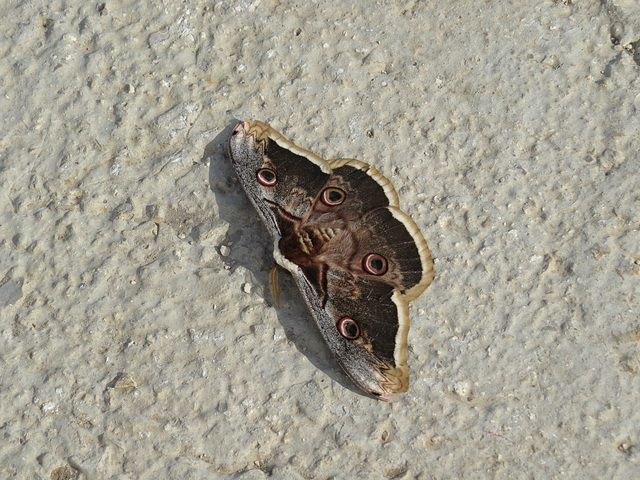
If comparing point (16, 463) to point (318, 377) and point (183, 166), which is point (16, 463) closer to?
point (318, 377)

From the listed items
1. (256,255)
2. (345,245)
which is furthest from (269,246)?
(345,245)

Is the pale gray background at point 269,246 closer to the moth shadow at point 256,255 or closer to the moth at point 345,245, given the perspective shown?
the moth shadow at point 256,255

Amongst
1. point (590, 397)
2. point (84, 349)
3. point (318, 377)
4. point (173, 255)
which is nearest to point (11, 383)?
point (84, 349)

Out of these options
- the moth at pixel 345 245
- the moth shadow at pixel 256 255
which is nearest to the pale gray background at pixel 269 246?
the moth shadow at pixel 256 255

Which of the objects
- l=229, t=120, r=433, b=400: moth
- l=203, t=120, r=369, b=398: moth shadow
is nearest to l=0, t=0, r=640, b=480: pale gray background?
l=203, t=120, r=369, b=398: moth shadow

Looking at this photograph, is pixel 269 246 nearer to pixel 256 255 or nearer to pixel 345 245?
pixel 256 255

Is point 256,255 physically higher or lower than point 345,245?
lower

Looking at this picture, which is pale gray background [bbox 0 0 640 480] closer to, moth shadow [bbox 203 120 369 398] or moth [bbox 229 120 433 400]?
moth shadow [bbox 203 120 369 398]
